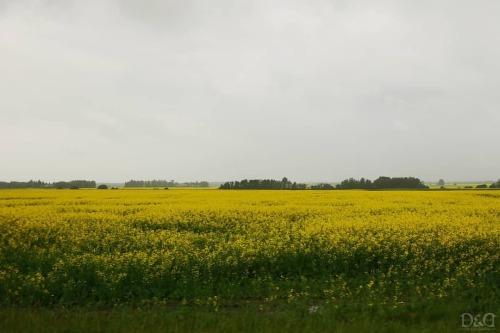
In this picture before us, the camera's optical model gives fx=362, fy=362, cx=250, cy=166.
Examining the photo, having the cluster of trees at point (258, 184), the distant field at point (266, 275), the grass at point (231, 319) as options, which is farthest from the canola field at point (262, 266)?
the cluster of trees at point (258, 184)

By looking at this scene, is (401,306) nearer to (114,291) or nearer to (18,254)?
(114,291)

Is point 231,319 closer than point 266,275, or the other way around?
point 231,319

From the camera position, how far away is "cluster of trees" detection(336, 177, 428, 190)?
232 feet

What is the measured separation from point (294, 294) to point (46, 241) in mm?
8120

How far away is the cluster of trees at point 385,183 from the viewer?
7075 cm

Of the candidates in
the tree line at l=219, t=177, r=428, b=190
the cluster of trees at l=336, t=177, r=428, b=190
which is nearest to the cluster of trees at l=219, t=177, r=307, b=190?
the tree line at l=219, t=177, r=428, b=190

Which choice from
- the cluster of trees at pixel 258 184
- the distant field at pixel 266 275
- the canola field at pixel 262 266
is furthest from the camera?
the cluster of trees at pixel 258 184

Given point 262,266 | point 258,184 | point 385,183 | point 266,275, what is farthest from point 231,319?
point 385,183

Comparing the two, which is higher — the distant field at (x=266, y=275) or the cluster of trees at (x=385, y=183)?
the cluster of trees at (x=385, y=183)

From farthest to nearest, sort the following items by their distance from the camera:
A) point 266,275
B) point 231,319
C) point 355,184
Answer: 1. point 355,184
2. point 266,275
3. point 231,319

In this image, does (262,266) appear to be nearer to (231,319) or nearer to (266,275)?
(266,275)

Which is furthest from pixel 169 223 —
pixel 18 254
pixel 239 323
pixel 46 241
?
pixel 239 323

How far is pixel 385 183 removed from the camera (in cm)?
7375

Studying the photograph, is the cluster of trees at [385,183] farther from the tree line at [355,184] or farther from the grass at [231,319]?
the grass at [231,319]
